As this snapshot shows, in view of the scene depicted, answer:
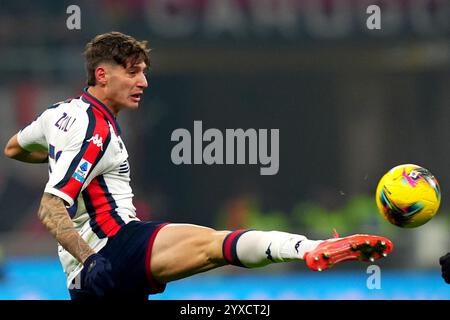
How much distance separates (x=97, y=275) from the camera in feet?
22.3

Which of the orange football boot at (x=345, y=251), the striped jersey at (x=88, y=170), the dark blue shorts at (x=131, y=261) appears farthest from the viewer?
the dark blue shorts at (x=131, y=261)

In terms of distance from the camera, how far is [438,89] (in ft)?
70.4

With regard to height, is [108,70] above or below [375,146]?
above

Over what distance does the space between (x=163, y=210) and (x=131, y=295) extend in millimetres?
13297

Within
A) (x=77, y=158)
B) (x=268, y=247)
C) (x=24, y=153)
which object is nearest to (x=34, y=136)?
(x=24, y=153)

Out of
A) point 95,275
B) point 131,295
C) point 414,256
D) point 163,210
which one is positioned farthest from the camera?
point 163,210

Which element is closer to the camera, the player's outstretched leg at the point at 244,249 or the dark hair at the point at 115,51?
the player's outstretched leg at the point at 244,249

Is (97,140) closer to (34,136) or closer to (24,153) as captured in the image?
(34,136)

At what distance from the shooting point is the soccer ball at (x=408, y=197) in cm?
738

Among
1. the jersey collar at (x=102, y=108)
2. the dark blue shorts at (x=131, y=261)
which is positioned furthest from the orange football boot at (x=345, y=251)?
the jersey collar at (x=102, y=108)

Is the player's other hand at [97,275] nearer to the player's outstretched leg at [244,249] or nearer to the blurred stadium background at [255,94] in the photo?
the player's outstretched leg at [244,249]

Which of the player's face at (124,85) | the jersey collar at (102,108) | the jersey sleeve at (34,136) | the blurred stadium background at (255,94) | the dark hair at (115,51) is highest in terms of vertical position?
the dark hair at (115,51)
